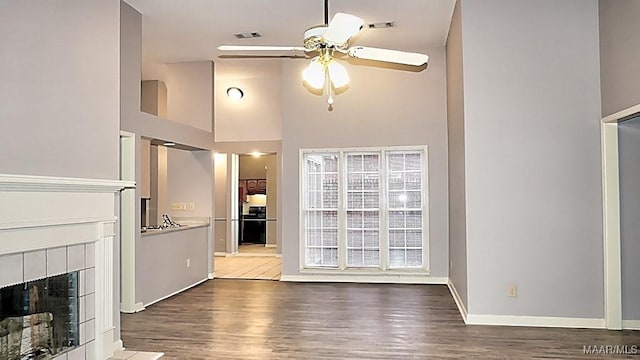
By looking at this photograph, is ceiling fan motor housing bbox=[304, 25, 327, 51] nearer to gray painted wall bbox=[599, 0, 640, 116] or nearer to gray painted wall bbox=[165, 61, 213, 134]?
gray painted wall bbox=[599, 0, 640, 116]

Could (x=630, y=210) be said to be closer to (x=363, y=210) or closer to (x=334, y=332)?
(x=334, y=332)

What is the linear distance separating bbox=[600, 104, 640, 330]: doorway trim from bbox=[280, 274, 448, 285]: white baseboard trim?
2525mm

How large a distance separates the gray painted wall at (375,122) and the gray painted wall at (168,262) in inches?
49.1

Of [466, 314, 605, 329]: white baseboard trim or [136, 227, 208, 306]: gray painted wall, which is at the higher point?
[136, 227, 208, 306]: gray painted wall

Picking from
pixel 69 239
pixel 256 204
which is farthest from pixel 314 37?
pixel 256 204

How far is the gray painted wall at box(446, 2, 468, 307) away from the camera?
200 inches

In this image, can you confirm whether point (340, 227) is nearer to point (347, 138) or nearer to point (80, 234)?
point (347, 138)

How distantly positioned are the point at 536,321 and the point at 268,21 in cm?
431

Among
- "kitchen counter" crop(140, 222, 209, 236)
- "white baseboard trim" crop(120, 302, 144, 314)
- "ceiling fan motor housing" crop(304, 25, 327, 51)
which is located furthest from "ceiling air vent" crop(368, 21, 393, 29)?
"white baseboard trim" crop(120, 302, 144, 314)

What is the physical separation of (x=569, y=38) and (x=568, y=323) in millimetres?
2725

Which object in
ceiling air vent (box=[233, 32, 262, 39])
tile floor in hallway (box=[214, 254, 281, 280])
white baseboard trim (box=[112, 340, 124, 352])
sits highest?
ceiling air vent (box=[233, 32, 262, 39])

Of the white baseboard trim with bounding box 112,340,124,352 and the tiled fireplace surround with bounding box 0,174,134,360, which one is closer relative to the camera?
the tiled fireplace surround with bounding box 0,174,134,360

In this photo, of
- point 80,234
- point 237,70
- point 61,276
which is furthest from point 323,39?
point 237,70

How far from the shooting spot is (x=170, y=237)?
246 inches
